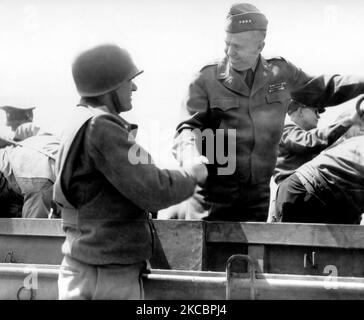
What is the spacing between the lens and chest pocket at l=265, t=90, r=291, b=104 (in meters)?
3.42

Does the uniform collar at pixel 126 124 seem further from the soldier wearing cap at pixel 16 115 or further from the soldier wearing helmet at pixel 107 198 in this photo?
the soldier wearing cap at pixel 16 115

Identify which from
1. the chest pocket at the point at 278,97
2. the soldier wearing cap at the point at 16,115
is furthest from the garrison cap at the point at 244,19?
the soldier wearing cap at the point at 16,115

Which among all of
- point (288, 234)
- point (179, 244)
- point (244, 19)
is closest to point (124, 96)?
point (179, 244)

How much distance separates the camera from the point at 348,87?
3.39 m

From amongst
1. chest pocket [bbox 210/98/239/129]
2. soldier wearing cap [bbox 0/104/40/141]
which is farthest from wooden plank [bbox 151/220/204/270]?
soldier wearing cap [bbox 0/104/40/141]

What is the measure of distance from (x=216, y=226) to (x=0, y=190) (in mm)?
2111

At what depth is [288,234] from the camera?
2598mm

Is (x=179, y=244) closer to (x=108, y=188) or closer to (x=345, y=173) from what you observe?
(x=108, y=188)

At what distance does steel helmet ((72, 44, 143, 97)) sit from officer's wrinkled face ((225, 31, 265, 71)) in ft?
3.11

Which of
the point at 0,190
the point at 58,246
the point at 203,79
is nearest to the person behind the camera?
the point at 58,246

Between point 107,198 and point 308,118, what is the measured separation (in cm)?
282
